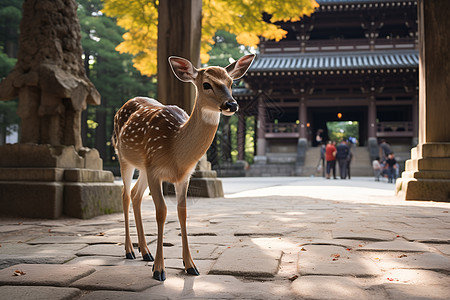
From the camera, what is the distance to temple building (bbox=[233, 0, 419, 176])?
2186 cm

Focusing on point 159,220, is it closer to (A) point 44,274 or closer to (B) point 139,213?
(B) point 139,213

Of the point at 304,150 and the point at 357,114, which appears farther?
the point at 357,114

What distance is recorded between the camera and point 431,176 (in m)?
6.38

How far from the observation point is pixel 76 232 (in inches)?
143

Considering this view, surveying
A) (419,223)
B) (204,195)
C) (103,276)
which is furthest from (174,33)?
(103,276)

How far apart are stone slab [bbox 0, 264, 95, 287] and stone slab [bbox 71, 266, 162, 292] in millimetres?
67

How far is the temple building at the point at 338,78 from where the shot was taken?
2186cm

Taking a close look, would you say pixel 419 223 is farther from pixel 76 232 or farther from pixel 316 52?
pixel 316 52

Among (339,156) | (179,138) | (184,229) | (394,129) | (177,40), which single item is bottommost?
(184,229)

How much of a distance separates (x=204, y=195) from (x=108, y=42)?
1759 centimetres

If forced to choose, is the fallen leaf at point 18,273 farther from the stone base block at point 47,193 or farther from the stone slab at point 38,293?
the stone base block at point 47,193

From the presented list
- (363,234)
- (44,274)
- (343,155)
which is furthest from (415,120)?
(44,274)

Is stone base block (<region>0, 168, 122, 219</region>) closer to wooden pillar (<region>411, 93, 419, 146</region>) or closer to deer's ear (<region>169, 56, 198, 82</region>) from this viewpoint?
deer's ear (<region>169, 56, 198, 82</region>)

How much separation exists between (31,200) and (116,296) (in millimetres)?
3062
